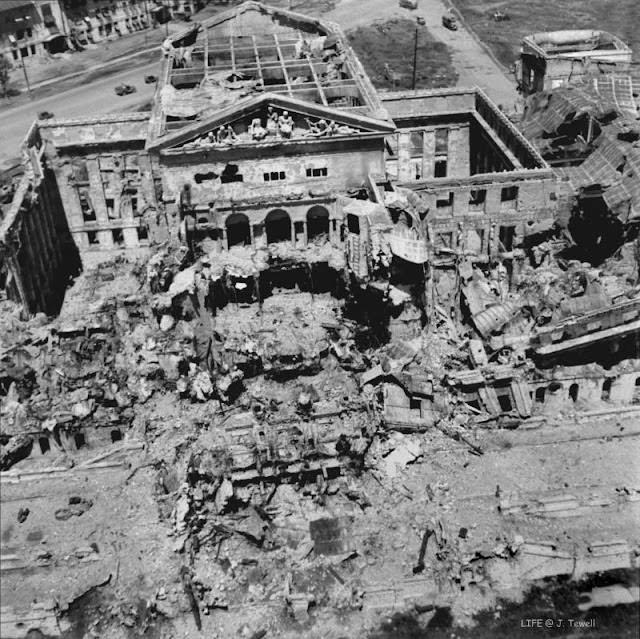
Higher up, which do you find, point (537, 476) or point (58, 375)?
point (58, 375)

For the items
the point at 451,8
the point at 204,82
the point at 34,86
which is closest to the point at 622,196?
the point at 204,82

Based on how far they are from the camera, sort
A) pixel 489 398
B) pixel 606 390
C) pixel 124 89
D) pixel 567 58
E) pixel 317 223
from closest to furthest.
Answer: pixel 489 398
pixel 606 390
pixel 317 223
pixel 567 58
pixel 124 89

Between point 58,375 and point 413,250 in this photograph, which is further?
point 413,250

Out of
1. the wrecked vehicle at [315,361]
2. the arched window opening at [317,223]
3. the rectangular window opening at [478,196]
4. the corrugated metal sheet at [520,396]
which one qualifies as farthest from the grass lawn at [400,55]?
the corrugated metal sheet at [520,396]

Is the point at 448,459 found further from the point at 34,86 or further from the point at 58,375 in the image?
the point at 34,86

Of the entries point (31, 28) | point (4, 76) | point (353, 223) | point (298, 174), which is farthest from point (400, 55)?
point (353, 223)

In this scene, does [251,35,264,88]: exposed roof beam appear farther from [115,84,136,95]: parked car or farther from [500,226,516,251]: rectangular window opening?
[115,84,136,95]: parked car

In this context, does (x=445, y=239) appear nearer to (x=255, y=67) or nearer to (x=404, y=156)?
(x=404, y=156)
